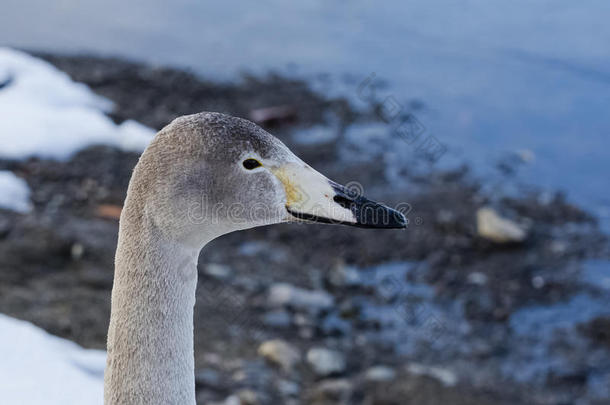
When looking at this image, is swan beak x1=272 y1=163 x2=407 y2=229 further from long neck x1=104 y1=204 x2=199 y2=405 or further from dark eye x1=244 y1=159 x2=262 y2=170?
long neck x1=104 y1=204 x2=199 y2=405

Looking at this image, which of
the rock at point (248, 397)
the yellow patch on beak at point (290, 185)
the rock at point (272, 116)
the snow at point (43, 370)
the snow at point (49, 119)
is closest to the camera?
the yellow patch on beak at point (290, 185)

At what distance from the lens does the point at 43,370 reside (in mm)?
2775

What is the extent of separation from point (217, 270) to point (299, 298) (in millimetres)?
534

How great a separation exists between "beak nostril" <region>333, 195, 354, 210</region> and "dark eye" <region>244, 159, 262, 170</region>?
230 mm

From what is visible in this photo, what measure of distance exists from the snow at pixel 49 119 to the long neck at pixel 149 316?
2.87 metres

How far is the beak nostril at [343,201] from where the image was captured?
206 cm

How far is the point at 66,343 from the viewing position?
3182 mm

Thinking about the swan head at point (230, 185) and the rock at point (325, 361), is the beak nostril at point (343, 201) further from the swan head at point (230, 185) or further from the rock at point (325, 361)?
the rock at point (325, 361)

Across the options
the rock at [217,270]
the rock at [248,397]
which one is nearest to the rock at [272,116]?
Answer: the rock at [217,270]

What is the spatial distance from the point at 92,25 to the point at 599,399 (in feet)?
18.3

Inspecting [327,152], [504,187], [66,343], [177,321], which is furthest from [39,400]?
[504,187]

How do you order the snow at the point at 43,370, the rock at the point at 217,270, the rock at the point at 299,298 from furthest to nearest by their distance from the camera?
the rock at the point at 217,270 → the rock at the point at 299,298 → the snow at the point at 43,370

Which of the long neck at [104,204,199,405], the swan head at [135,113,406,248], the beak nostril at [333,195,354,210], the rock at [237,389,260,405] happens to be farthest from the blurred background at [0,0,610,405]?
the beak nostril at [333,195,354,210]

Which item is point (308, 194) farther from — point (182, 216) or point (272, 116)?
point (272, 116)
